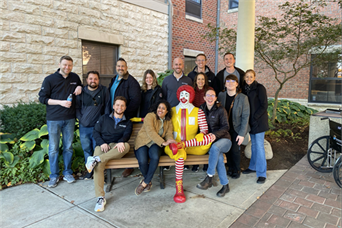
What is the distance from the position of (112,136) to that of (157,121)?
77cm

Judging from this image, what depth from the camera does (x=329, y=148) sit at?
4898 mm

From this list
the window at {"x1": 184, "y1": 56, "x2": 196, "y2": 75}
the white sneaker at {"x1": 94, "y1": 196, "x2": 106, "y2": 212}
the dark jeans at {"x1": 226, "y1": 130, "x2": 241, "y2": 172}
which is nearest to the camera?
the white sneaker at {"x1": 94, "y1": 196, "x2": 106, "y2": 212}

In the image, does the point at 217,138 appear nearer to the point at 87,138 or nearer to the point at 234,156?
the point at 234,156

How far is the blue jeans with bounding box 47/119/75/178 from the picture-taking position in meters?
4.16

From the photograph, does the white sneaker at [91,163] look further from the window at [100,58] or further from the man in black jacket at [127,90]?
the window at [100,58]

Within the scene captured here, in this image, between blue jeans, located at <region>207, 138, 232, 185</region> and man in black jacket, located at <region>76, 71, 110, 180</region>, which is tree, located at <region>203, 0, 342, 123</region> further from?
man in black jacket, located at <region>76, 71, 110, 180</region>

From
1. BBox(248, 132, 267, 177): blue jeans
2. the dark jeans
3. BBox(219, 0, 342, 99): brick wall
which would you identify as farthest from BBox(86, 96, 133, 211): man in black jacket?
BBox(219, 0, 342, 99): brick wall

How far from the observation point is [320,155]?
517 cm

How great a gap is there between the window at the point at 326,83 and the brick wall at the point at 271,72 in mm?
288

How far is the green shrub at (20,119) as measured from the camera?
4.68 metres

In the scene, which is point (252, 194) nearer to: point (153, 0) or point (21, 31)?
point (21, 31)

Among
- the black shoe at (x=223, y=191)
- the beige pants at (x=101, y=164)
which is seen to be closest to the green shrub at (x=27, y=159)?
the beige pants at (x=101, y=164)

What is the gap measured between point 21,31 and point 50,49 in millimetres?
Result: 709

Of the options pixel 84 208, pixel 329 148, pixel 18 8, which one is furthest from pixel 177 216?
pixel 18 8
